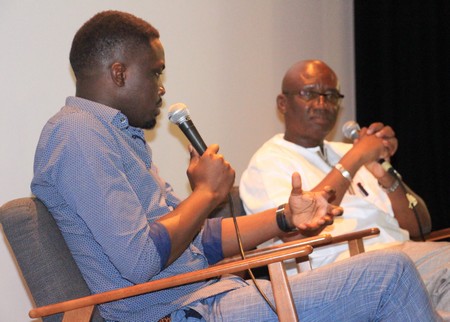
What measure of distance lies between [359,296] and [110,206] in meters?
0.69

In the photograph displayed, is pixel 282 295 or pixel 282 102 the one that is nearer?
pixel 282 295

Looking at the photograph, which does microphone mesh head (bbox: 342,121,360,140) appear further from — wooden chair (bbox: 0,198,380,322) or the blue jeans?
the blue jeans

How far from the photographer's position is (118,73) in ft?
6.77

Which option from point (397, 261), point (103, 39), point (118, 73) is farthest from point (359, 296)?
point (103, 39)

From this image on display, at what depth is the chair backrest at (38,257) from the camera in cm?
188

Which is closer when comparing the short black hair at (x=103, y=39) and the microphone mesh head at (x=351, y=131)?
the short black hair at (x=103, y=39)

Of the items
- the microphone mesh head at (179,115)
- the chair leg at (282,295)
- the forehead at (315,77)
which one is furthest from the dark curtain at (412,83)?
the chair leg at (282,295)

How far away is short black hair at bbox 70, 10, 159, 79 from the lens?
6.77ft

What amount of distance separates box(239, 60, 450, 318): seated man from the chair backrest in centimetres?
105

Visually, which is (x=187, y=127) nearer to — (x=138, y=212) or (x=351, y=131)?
(x=138, y=212)

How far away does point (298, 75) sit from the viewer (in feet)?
10.6

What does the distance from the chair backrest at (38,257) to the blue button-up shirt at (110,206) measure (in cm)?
5

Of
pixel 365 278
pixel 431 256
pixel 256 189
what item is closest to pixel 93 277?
pixel 365 278

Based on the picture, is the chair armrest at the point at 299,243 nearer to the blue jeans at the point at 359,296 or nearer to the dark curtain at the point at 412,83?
the blue jeans at the point at 359,296
